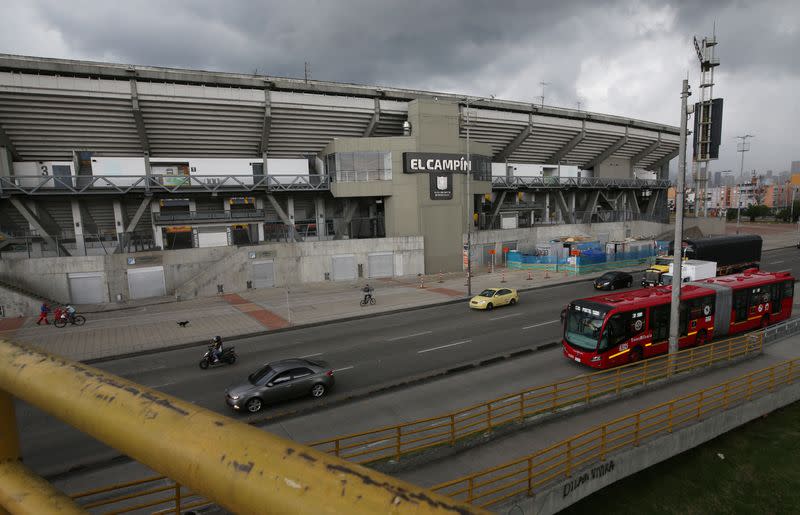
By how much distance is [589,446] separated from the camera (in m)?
11.2

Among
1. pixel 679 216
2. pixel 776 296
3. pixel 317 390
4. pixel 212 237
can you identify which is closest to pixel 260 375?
pixel 317 390

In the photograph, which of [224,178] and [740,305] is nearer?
[740,305]

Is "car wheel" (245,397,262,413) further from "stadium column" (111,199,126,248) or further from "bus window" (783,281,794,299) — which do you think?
"stadium column" (111,199,126,248)

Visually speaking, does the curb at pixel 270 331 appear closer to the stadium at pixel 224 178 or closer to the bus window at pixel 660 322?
the stadium at pixel 224 178

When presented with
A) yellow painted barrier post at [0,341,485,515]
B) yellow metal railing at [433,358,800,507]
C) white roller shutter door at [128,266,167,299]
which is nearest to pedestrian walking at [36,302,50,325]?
white roller shutter door at [128,266,167,299]

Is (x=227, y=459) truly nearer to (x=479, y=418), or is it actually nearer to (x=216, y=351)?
(x=479, y=418)

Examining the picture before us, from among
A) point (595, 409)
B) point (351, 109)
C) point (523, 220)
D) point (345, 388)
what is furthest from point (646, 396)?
point (523, 220)

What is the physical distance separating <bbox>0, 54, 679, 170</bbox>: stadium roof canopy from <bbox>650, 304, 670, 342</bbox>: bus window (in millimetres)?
24630

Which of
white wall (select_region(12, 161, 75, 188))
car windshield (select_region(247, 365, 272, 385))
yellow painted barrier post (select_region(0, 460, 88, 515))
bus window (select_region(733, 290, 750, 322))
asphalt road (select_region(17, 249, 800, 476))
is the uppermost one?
white wall (select_region(12, 161, 75, 188))

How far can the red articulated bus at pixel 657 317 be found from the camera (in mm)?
16672

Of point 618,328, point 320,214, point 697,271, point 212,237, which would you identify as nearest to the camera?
point 618,328

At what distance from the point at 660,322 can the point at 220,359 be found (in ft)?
59.3

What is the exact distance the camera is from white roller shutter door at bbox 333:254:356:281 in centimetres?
3834

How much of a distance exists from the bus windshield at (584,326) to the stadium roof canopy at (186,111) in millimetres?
24376
